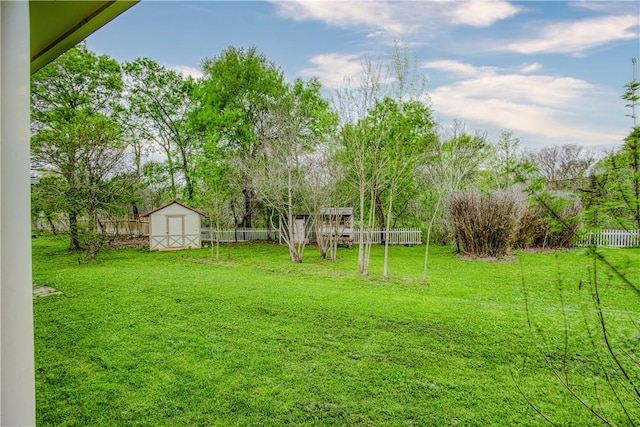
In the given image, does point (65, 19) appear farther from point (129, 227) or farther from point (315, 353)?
point (129, 227)

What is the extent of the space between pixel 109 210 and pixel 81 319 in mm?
7886

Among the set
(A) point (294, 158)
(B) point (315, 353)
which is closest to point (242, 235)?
(A) point (294, 158)

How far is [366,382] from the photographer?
2594 mm

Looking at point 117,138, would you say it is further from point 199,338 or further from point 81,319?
point 199,338

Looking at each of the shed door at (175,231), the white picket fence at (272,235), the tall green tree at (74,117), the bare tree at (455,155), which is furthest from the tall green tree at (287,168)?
the tall green tree at (74,117)

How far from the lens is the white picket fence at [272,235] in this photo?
14062mm

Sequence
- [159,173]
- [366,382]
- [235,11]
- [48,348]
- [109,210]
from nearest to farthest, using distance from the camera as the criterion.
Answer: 1. [366,382]
2. [48,348]
3. [235,11]
4. [109,210]
5. [159,173]

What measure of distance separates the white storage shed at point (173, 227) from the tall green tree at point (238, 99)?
2.52m

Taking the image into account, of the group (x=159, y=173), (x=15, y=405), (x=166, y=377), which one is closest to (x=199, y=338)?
(x=166, y=377)

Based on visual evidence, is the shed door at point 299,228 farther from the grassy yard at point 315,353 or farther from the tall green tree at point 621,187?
the tall green tree at point 621,187

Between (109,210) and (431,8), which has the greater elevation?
(431,8)

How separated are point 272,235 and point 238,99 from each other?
6479 millimetres

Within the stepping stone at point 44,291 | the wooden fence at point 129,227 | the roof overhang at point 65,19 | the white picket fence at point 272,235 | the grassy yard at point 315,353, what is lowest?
the grassy yard at point 315,353

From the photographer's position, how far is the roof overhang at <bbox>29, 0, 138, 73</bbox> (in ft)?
2.56
